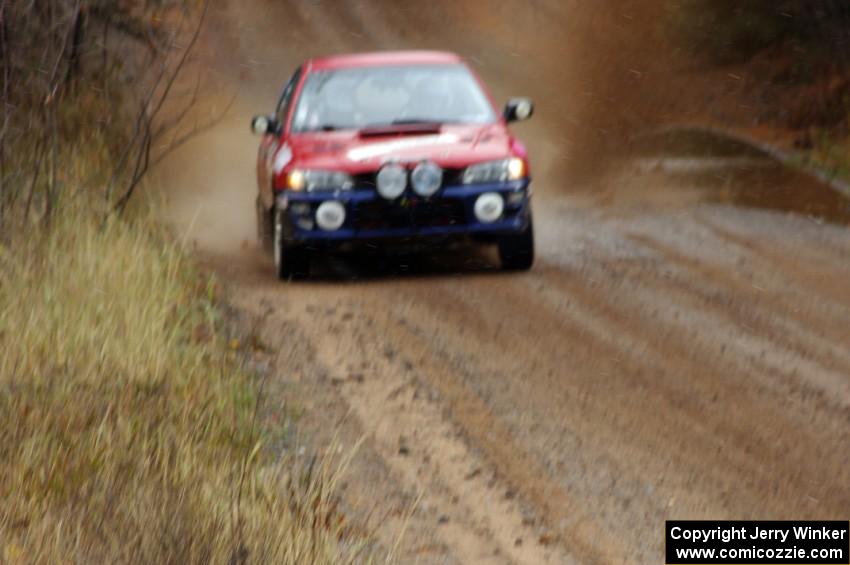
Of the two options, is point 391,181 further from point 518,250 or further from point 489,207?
point 518,250

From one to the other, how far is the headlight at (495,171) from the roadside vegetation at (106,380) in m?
1.79

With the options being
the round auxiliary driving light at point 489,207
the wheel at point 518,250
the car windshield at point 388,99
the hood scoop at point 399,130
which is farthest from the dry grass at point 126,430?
the wheel at point 518,250

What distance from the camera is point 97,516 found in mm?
5066

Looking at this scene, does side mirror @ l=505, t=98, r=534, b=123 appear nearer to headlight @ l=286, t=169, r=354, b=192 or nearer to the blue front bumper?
the blue front bumper

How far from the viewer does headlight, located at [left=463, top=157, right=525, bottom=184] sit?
36.0 ft

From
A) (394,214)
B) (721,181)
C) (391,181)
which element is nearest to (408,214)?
(394,214)

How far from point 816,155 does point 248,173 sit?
7.33 metres

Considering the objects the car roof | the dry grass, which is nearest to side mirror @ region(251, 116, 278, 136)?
the car roof

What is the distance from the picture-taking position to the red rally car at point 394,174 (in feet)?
35.8

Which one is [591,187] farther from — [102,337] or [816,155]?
[102,337]

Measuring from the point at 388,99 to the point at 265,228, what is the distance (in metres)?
1.51

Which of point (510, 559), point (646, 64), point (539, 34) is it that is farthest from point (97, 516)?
point (539, 34)

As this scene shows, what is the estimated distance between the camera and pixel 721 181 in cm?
1767

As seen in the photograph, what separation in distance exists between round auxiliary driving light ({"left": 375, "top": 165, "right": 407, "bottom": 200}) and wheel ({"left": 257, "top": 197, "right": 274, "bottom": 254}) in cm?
117
